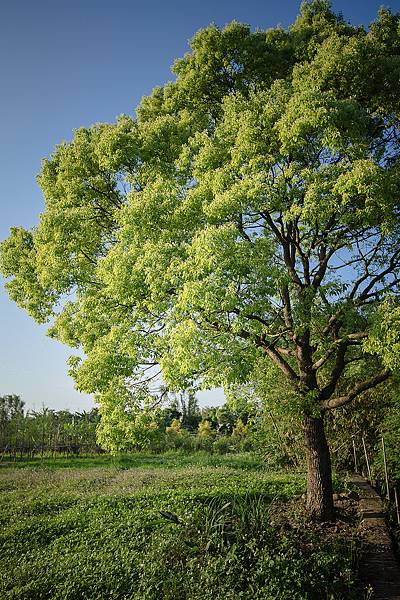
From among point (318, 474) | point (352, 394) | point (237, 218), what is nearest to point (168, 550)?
point (318, 474)

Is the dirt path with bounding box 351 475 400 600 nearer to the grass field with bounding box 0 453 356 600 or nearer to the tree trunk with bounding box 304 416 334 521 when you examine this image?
the grass field with bounding box 0 453 356 600

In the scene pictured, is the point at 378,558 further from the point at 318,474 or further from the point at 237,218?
the point at 237,218

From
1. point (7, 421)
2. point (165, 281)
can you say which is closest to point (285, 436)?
point (165, 281)

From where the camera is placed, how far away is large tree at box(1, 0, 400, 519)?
6.96m

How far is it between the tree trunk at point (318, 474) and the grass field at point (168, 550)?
19.4 inches

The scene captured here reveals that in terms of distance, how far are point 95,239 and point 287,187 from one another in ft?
14.7

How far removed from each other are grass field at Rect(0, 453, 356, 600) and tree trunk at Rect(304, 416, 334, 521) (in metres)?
0.49

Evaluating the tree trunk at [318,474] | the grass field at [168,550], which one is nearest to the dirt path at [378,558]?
the grass field at [168,550]

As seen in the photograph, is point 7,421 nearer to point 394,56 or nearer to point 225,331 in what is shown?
point 225,331

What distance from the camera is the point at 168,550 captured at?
7102mm

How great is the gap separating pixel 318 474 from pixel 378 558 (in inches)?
81.5

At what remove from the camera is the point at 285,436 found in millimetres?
16250

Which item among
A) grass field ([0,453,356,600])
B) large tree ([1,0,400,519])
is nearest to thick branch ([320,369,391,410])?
large tree ([1,0,400,519])

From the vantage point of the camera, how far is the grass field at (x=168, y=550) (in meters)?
6.05
